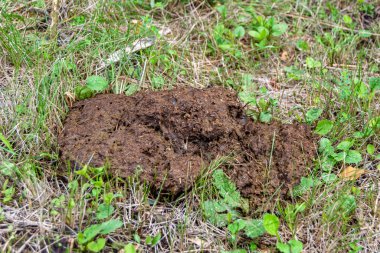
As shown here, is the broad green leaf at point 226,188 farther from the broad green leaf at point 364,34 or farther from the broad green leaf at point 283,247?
the broad green leaf at point 364,34

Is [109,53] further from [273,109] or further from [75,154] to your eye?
[273,109]

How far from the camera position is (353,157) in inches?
104

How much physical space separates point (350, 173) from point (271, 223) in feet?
2.15

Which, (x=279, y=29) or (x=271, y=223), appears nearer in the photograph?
(x=271, y=223)

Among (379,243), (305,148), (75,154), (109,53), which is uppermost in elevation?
(109,53)

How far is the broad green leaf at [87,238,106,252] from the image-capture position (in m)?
Result: 2.05

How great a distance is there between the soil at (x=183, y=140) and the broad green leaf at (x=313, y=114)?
5.0 inches

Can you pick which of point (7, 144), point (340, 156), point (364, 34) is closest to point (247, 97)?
point (340, 156)

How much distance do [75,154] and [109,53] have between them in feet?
2.91

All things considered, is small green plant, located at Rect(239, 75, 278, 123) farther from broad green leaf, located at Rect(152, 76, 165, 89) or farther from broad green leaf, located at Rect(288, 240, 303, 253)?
broad green leaf, located at Rect(288, 240, 303, 253)

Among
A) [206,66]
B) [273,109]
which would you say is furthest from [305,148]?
[206,66]

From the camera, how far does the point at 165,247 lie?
222 centimetres

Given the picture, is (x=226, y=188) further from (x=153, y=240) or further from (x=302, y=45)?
(x=302, y=45)

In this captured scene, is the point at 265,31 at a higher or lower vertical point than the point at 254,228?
higher
